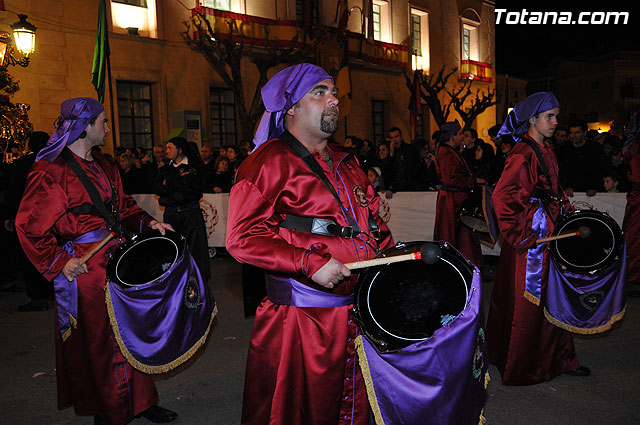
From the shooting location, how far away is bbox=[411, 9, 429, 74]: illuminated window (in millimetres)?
27766

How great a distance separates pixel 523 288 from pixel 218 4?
55.9ft

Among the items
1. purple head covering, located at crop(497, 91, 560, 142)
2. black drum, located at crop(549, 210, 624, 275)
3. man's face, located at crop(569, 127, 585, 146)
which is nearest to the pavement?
black drum, located at crop(549, 210, 624, 275)

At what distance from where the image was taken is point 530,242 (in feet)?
13.8

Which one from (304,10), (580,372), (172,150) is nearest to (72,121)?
(172,150)

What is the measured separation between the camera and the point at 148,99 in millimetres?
17641

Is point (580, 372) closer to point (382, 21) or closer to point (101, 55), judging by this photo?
point (101, 55)

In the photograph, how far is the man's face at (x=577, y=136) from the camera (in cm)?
852

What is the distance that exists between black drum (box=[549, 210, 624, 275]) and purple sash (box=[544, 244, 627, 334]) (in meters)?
0.07

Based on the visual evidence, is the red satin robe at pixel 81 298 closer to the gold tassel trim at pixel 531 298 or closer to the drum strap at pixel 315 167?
the drum strap at pixel 315 167

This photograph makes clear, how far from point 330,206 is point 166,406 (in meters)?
2.52

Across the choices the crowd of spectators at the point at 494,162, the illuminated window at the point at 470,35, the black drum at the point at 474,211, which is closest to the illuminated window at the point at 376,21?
the illuminated window at the point at 470,35

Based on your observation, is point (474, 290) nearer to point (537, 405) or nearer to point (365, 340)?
point (365, 340)

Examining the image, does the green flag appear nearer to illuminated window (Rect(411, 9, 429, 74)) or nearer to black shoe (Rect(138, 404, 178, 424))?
black shoe (Rect(138, 404, 178, 424))

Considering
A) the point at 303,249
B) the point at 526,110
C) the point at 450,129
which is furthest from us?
the point at 450,129
